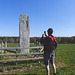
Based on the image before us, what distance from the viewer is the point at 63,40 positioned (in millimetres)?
59625

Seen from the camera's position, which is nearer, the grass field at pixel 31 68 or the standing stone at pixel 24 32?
the grass field at pixel 31 68

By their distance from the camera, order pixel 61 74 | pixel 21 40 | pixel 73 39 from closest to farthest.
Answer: pixel 61 74 < pixel 21 40 < pixel 73 39

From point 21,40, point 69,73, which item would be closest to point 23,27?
point 21,40

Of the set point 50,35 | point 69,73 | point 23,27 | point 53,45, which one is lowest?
point 69,73

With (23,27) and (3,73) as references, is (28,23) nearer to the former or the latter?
(23,27)

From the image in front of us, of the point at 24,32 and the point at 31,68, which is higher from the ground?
the point at 24,32

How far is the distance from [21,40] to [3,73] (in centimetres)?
540

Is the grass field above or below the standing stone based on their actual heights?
below

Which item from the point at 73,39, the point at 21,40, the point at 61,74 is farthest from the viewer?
the point at 73,39

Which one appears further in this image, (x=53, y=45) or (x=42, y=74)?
(x=42, y=74)

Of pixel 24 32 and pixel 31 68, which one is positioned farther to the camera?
pixel 24 32

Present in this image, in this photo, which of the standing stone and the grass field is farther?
the standing stone

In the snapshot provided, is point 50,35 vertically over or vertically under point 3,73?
over

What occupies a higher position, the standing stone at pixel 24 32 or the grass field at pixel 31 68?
the standing stone at pixel 24 32
